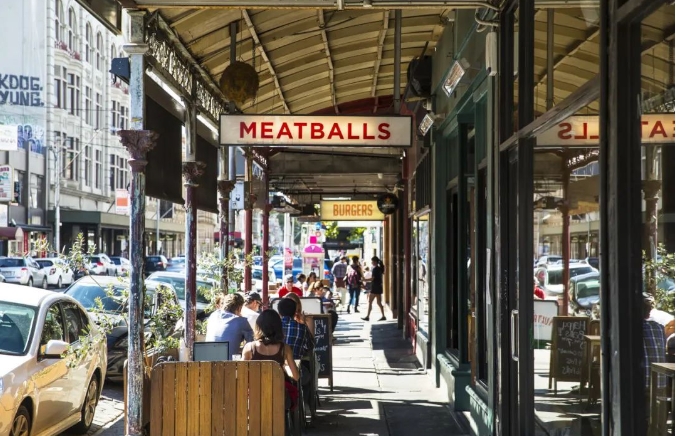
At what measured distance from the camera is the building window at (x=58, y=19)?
57.6 metres

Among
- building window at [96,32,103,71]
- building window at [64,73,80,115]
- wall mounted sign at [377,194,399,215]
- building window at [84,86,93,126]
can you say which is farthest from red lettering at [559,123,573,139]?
building window at [96,32,103,71]

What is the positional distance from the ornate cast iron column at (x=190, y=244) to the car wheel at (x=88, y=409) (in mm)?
1149

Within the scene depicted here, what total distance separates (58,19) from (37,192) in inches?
420

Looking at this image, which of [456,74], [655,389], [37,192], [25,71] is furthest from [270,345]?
[37,192]

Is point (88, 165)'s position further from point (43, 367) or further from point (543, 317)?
point (543, 317)

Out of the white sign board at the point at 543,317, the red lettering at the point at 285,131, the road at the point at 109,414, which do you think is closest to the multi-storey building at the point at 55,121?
the road at the point at 109,414

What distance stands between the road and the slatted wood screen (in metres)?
3.33

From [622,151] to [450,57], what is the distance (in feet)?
24.3

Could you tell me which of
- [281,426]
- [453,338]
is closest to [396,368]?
[453,338]

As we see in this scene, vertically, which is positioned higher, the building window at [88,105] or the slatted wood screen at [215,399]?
the building window at [88,105]

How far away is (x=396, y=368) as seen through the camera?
15734mm

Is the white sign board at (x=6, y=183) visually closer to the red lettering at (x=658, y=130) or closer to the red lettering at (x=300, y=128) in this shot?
the red lettering at (x=300, y=128)

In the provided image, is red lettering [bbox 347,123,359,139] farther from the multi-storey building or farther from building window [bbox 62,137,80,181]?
building window [bbox 62,137,80,181]

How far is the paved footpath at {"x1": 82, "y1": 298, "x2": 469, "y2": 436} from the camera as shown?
10.4 meters
